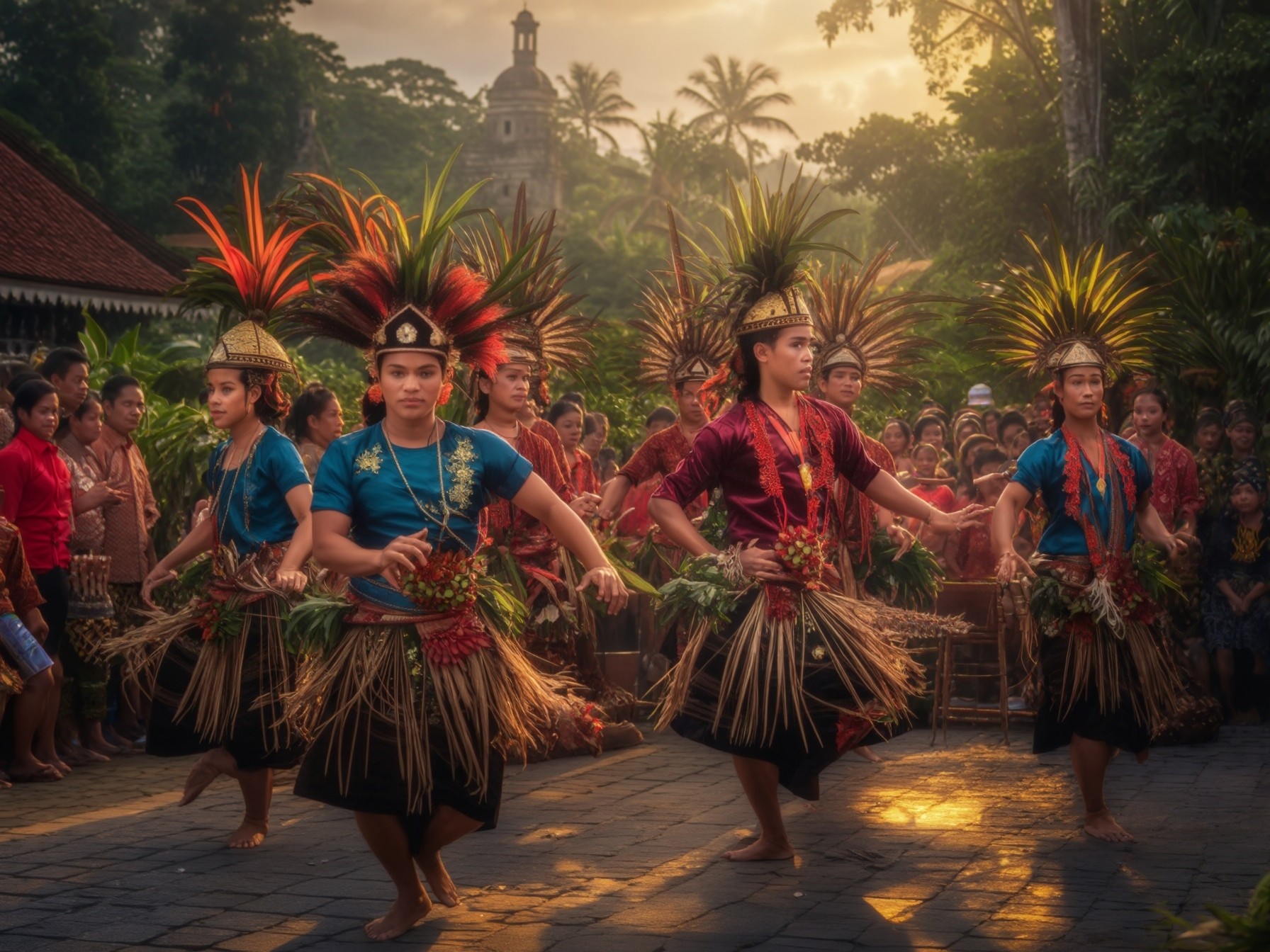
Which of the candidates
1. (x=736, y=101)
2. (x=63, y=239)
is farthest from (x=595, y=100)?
(x=63, y=239)

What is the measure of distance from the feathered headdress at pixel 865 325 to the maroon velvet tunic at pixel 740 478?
9.02 feet

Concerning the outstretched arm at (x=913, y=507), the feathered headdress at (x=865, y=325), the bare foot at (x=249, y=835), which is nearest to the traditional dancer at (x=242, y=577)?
the bare foot at (x=249, y=835)

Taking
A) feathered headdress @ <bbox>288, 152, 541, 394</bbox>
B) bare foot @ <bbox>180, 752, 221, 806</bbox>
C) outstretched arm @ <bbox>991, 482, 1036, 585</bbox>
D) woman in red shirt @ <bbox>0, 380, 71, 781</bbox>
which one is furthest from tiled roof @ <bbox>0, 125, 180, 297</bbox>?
outstretched arm @ <bbox>991, 482, 1036, 585</bbox>

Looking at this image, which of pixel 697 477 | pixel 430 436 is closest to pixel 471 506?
pixel 430 436

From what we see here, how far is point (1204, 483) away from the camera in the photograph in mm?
10938

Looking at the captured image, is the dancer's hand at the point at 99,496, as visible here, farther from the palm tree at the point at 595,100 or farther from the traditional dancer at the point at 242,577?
the palm tree at the point at 595,100

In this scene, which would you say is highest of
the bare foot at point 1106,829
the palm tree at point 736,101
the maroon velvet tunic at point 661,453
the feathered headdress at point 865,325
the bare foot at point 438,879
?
the palm tree at point 736,101

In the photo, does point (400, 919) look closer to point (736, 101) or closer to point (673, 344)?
point (673, 344)

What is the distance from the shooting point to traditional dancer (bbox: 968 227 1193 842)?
6.77 metres

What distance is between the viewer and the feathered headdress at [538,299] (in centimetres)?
881

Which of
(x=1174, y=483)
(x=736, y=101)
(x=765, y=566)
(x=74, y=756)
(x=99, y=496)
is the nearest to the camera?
(x=765, y=566)

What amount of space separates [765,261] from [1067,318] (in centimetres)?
166

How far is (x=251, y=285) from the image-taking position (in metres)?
7.19

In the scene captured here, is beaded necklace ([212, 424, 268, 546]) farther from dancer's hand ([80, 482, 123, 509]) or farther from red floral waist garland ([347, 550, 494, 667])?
dancer's hand ([80, 482, 123, 509])
